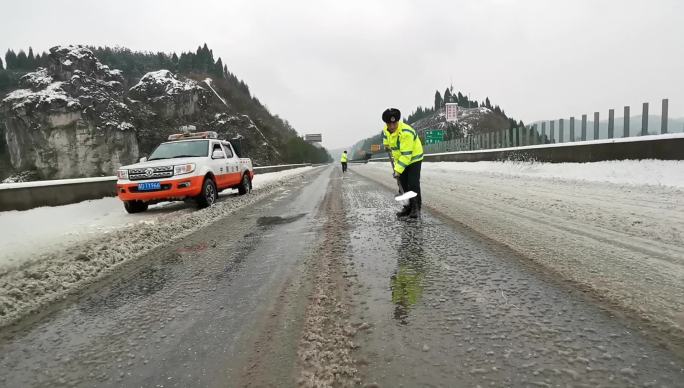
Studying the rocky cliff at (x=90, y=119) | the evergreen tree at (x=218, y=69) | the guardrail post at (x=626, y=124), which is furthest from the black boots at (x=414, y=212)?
the evergreen tree at (x=218, y=69)

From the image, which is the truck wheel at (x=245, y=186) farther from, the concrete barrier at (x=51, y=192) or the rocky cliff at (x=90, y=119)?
the rocky cliff at (x=90, y=119)

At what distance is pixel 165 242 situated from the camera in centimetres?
481

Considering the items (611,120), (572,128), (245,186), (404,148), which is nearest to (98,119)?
(245,186)

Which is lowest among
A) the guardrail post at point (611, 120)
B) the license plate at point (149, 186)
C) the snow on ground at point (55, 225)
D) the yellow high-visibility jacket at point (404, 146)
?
the snow on ground at point (55, 225)

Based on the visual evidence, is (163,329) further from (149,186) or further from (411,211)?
(149,186)

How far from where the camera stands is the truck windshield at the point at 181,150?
9422mm

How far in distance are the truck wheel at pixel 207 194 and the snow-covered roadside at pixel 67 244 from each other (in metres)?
0.31

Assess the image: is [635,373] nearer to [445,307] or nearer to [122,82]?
[445,307]

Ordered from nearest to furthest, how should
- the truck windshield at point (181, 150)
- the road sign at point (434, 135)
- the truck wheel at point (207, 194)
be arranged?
1. the truck wheel at point (207, 194)
2. the truck windshield at point (181, 150)
3. the road sign at point (434, 135)

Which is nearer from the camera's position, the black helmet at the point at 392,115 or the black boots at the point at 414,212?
the black boots at the point at 414,212

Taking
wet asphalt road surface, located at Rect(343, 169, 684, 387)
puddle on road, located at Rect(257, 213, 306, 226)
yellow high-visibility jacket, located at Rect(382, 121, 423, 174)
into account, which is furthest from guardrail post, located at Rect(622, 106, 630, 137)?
wet asphalt road surface, located at Rect(343, 169, 684, 387)

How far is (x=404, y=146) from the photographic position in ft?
20.0

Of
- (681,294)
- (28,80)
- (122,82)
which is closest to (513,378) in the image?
(681,294)

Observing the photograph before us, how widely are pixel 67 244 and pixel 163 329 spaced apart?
11.9 ft
